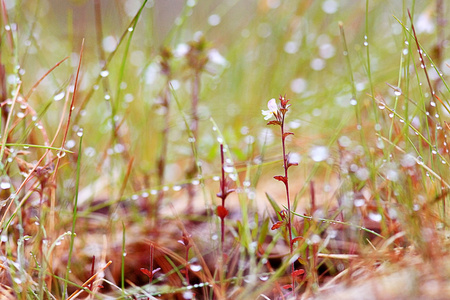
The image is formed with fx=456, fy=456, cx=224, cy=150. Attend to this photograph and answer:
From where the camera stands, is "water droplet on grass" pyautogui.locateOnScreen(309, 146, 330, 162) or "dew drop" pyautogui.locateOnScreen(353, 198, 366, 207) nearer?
"dew drop" pyautogui.locateOnScreen(353, 198, 366, 207)

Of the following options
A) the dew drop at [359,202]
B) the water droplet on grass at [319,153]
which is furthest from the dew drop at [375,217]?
the water droplet on grass at [319,153]

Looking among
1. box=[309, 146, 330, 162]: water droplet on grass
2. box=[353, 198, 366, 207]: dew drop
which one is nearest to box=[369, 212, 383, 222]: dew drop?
box=[353, 198, 366, 207]: dew drop

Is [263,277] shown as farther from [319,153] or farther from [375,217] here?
[319,153]

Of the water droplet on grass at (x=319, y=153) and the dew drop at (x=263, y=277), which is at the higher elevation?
the water droplet on grass at (x=319, y=153)

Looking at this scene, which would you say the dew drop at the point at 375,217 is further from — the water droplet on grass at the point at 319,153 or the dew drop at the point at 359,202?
the water droplet on grass at the point at 319,153

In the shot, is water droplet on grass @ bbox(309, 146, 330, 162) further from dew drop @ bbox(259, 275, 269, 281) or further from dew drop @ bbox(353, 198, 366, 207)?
dew drop @ bbox(259, 275, 269, 281)

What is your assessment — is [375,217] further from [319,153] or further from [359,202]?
[319,153]

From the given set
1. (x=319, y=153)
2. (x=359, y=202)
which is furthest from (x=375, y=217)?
(x=319, y=153)

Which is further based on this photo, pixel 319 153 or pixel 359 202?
pixel 319 153

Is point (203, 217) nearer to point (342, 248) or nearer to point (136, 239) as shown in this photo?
point (136, 239)

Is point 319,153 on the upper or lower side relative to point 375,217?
upper

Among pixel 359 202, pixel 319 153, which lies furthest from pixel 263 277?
pixel 319 153
